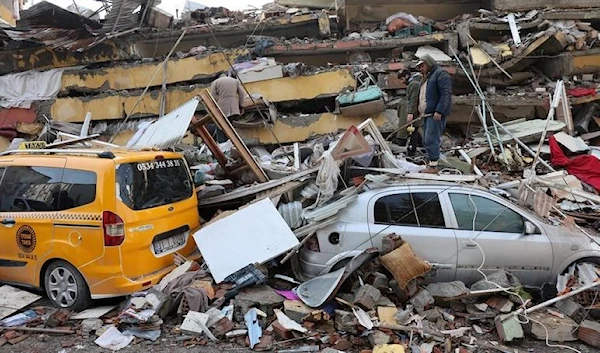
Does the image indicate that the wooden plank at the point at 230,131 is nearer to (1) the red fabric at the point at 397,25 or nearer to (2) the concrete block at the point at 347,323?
(2) the concrete block at the point at 347,323

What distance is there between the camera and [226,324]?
5.11 m

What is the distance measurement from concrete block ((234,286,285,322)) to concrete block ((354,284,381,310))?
0.82 meters

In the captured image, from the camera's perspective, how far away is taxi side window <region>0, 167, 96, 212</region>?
18.0 ft

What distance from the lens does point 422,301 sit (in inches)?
213

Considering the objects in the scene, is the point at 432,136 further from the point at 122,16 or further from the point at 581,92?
the point at 122,16

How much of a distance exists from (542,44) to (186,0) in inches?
414

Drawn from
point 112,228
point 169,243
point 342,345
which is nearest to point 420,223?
point 342,345

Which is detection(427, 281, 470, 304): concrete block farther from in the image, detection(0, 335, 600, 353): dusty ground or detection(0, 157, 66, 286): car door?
detection(0, 157, 66, 286): car door

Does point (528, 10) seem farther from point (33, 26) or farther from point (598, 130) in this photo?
point (33, 26)

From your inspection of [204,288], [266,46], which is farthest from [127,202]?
[266,46]

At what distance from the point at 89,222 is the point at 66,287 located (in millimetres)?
882

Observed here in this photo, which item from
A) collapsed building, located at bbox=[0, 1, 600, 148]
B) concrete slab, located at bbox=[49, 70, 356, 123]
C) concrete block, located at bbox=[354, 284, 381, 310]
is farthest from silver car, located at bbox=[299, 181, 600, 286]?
concrete slab, located at bbox=[49, 70, 356, 123]

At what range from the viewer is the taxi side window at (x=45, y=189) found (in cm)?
549

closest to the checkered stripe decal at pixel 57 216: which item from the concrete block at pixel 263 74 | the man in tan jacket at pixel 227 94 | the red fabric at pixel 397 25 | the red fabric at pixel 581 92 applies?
the man in tan jacket at pixel 227 94
